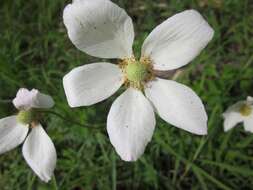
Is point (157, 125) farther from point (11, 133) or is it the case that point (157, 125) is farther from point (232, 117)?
point (11, 133)

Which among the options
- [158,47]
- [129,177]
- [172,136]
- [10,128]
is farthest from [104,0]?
[129,177]

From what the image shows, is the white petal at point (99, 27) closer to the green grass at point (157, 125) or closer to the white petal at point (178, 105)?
the white petal at point (178, 105)

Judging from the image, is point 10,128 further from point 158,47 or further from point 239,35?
point 239,35

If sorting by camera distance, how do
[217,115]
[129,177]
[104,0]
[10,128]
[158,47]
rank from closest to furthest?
[104,0]
[158,47]
[10,128]
[217,115]
[129,177]

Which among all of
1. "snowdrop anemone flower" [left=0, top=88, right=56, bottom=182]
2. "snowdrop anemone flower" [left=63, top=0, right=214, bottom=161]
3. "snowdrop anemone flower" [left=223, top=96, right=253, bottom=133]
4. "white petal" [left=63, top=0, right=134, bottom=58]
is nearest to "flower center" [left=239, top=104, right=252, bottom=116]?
"snowdrop anemone flower" [left=223, top=96, right=253, bottom=133]

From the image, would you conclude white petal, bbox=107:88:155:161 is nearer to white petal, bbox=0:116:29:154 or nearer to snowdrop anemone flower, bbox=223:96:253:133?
white petal, bbox=0:116:29:154

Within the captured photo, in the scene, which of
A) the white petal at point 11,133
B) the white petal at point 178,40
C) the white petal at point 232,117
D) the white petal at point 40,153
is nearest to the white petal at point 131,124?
the white petal at point 178,40
